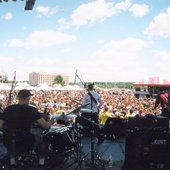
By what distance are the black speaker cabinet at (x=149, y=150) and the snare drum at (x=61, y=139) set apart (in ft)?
3.87

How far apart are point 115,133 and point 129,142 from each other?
137 inches

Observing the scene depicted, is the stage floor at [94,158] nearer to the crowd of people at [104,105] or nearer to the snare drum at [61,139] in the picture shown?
the snare drum at [61,139]

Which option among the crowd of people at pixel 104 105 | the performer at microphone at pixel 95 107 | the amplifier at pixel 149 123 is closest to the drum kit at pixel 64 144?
the crowd of people at pixel 104 105

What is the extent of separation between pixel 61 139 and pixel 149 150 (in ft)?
5.03

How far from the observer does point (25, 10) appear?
25.8ft

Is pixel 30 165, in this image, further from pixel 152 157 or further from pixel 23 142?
pixel 152 157

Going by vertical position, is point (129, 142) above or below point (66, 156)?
above

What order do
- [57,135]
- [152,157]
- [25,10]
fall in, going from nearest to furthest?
[152,157] → [57,135] → [25,10]

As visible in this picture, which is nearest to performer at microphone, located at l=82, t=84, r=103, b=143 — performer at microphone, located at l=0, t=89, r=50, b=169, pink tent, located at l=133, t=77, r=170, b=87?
performer at microphone, located at l=0, t=89, r=50, b=169

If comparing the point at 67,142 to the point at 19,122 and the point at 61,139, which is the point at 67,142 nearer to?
the point at 61,139

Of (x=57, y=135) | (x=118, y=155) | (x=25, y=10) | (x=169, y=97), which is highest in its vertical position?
(x=25, y=10)

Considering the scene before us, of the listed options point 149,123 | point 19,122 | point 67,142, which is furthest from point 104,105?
point 19,122

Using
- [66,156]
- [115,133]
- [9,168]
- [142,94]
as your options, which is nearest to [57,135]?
[66,156]

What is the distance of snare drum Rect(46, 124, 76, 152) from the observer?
5.66m
